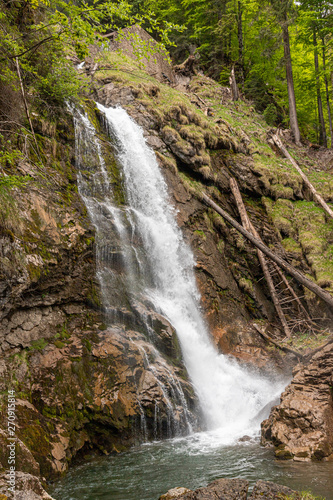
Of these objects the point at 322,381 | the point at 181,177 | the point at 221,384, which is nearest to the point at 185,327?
the point at 221,384

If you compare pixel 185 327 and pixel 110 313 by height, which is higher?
pixel 110 313

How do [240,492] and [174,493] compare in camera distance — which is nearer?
[240,492]

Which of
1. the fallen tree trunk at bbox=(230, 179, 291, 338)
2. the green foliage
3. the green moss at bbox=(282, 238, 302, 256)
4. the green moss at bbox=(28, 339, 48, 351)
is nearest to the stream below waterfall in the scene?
the green moss at bbox=(28, 339, 48, 351)

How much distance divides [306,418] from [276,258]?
20.0 feet

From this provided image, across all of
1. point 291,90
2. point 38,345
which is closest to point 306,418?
point 38,345

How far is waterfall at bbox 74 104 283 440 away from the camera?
8641 millimetres

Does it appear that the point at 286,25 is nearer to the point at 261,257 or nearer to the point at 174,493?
the point at 261,257

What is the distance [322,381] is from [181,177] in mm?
9077

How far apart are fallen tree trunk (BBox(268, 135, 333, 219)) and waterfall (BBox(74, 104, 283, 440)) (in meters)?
6.83

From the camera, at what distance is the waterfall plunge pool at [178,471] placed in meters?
4.84

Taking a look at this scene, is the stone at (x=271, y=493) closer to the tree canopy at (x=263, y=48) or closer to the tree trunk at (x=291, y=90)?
the tree trunk at (x=291, y=90)

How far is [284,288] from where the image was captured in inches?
505

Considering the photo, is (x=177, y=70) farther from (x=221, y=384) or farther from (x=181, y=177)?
(x=221, y=384)

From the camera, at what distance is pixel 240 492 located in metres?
3.85
